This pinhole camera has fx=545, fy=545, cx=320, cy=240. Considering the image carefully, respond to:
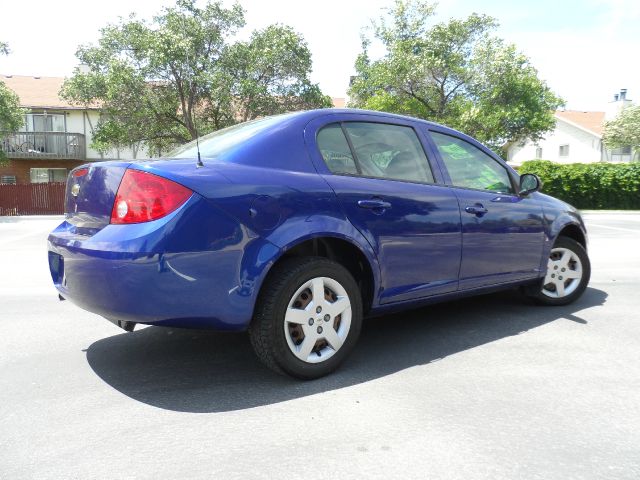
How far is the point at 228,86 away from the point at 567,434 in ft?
67.1

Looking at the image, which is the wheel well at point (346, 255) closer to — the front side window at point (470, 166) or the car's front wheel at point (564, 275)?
the front side window at point (470, 166)

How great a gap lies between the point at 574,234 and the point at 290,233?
3.33 m

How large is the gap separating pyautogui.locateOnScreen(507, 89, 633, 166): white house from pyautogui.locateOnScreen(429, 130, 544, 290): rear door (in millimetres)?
40714

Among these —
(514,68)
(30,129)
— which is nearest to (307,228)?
(514,68)

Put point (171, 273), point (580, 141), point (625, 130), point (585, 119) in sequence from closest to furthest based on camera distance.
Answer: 1. point (171, 273)
2. point (625, 130)
3. point (580, 141)
4. point (585, 119)

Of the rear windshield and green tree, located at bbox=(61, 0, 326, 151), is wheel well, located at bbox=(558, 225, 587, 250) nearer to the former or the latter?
the rear windshield

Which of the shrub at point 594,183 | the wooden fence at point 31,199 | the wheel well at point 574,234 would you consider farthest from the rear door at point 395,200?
the wooden fence at point 31,199

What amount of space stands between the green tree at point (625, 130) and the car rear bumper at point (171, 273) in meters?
43.5

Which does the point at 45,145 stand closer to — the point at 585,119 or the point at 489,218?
the point at 489,218

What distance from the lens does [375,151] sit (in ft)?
12.0

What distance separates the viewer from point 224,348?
3.81 metres

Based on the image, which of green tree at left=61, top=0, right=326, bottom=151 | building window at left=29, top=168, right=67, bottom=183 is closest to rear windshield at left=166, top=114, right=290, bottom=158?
green tree at left=61, top=0, right=326, bottom=151

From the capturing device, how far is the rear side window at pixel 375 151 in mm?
3422

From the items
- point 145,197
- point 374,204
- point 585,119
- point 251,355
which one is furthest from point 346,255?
point 585,119
